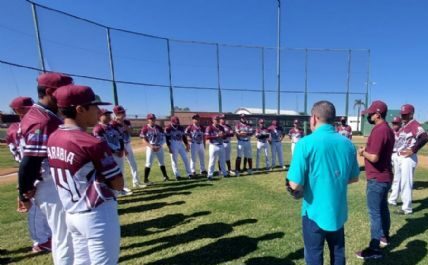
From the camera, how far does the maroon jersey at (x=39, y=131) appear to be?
2.81m

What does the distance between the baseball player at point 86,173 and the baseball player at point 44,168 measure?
606 mm

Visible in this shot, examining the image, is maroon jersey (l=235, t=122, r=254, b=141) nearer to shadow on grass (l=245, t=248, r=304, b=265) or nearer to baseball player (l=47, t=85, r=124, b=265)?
shadow on grass (l=245, t=248, r=304, b=265)

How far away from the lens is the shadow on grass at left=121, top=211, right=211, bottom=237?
16.9ft

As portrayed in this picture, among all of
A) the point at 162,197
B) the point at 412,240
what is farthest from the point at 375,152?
the point at 162,197

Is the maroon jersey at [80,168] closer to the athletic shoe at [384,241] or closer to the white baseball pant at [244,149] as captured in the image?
the athletic shoe at [384,241]

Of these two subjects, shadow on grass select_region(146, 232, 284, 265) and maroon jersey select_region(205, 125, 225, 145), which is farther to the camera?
maroon jersey select_region(205, 125, 225, 145)

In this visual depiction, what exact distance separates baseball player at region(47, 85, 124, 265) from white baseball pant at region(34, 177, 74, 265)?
0.57m

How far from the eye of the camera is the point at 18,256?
420cm

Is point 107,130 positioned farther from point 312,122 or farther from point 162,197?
point 312,122

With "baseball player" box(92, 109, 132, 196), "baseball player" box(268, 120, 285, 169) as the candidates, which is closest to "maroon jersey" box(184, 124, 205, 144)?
"baseball player" box(92, 109, 132, 196)

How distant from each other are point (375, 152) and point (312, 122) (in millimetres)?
1873

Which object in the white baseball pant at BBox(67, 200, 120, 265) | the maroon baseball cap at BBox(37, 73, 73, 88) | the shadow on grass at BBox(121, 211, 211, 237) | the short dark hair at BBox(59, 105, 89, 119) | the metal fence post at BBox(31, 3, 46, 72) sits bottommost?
the shadow on grass at BBox(121, 211, 211, 237)

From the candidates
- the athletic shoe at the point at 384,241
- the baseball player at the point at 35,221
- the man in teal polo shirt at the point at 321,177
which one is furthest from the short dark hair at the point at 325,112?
the baseball player at the point at 35,221

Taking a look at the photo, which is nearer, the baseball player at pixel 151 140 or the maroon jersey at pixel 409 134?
the maroon jersey at pixel 409 134
